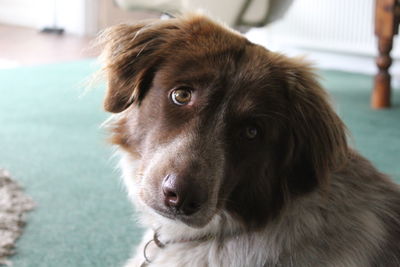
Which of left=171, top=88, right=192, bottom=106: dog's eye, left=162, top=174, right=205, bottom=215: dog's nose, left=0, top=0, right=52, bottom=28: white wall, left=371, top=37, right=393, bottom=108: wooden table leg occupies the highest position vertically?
left=171, top=88, right=192, bottom=106: dog's eye

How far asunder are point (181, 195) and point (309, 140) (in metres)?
0.41

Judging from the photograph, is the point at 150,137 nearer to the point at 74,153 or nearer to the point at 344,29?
the point at 74,153

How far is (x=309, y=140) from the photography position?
63.9 inches

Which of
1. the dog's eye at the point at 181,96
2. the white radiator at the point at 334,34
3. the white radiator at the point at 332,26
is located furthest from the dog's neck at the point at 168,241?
the white radiator at the point at 332,26

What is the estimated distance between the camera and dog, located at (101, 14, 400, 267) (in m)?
1.55

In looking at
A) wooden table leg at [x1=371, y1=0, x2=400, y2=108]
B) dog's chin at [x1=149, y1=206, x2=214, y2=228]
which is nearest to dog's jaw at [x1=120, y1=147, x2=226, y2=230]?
dog's chin at [x1=149, y1=206, x2=214, y2=228]

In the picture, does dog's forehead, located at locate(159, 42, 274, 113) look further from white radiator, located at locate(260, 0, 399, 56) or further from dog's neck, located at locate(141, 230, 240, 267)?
white radiator, located at locate(260, 0, 399, 56)

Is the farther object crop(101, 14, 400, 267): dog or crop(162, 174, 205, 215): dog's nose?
crop(101, 14, 400, 267): dog

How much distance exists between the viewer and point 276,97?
1612 millimetres

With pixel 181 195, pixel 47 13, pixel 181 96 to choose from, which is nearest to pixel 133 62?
pixel 181 96

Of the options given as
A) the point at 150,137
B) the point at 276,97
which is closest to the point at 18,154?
the point at 150,137

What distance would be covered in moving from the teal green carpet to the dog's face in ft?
2.24

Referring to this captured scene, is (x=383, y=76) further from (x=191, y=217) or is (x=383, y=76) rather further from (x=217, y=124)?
(x=191, y=217)

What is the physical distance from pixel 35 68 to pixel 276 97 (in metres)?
4.36
